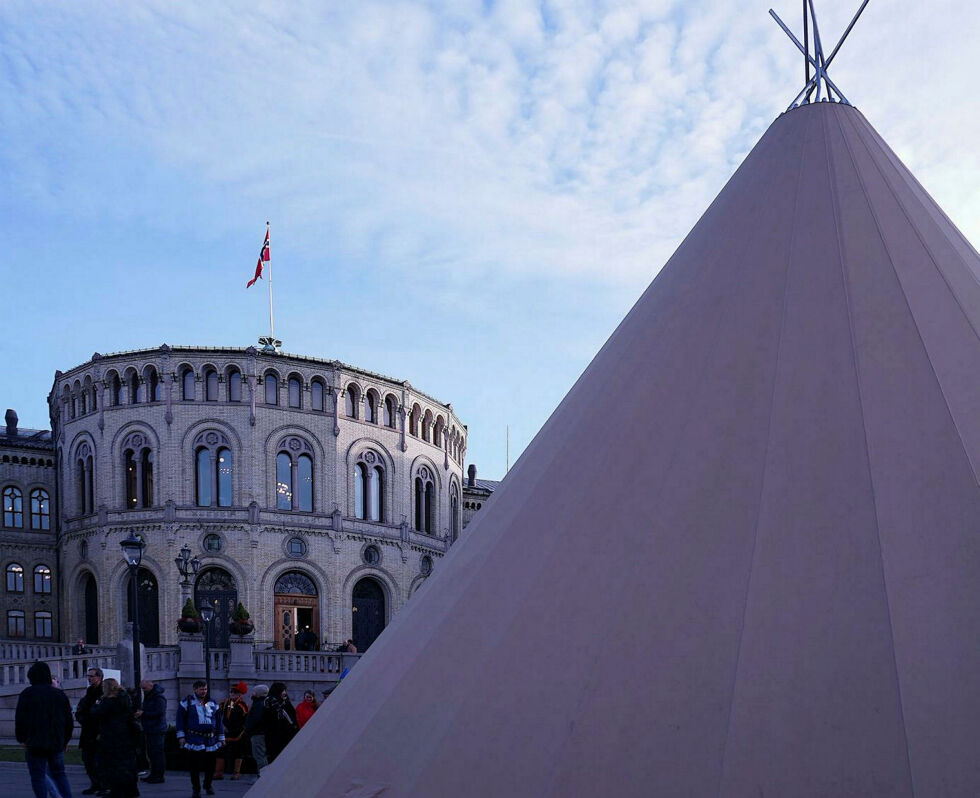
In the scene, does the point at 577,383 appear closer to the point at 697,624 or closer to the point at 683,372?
the point at 683,372

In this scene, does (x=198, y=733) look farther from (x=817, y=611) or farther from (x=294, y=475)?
(x=294, y=475)

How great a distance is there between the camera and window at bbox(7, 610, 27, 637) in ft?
162

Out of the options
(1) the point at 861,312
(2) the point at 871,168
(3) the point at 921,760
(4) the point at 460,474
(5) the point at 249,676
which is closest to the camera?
(3) the point at 921,760

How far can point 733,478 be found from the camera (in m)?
7.60

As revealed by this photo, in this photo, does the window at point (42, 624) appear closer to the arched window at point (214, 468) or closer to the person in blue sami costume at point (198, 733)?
the arched window at point (214, 468)

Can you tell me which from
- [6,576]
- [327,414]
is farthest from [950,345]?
[6,576]

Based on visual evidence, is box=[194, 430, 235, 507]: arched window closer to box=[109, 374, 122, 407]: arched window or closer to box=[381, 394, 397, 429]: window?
box=[109, 374, 122, 407]: arched window

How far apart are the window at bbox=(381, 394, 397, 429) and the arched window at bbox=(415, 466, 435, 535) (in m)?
3.29

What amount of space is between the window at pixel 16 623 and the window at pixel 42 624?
0.49 meters

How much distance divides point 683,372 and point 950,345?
1.86m

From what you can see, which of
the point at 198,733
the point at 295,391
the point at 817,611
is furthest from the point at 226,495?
the point at 817,611

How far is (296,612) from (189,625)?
11.5 metres

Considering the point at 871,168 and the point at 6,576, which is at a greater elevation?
the point at 871,168

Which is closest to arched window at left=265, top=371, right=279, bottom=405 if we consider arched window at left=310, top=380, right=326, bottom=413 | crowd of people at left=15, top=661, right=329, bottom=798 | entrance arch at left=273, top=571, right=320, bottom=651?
arched window at left=310, top=380, right=326, bottom=413
